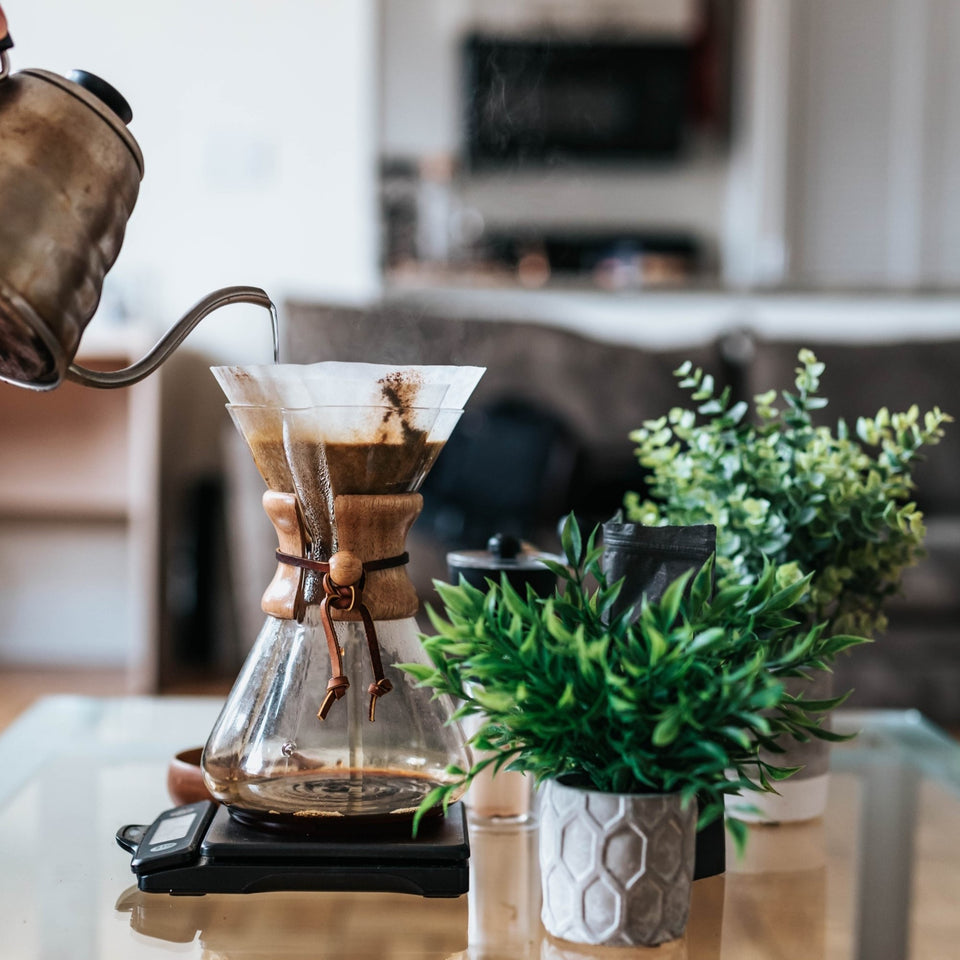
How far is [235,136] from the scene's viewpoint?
10.1ft

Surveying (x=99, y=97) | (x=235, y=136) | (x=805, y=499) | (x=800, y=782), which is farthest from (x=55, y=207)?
(x=235, y=136)

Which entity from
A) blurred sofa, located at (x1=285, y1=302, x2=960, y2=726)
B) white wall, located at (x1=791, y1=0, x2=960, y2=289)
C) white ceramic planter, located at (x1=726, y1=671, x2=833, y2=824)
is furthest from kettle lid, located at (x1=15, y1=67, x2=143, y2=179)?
white wall, located at (x1=791, y1=0, x2=960, y2=289)

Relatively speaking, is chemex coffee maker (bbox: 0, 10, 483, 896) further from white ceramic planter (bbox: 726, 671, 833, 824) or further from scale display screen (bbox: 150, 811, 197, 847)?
white ceramic planter (bbox: 726, 671, 833, 824)

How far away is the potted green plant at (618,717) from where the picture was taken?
0.58m

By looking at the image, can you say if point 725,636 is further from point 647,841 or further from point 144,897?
point 144,897

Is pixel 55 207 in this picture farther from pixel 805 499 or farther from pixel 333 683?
pixel 805 499

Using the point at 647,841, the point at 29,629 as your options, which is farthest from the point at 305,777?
the point at 29,629

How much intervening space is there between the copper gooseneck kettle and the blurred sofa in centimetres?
159

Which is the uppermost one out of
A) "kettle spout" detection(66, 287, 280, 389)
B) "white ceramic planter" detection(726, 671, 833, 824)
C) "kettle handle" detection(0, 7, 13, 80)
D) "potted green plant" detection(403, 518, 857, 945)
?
"kettle handle" detection(0, 7, 13, 80)

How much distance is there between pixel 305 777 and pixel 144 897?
0.11 metres

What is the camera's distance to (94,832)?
2.77 ft

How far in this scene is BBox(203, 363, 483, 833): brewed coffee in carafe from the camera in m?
0.68

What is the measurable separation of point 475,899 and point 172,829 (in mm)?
186

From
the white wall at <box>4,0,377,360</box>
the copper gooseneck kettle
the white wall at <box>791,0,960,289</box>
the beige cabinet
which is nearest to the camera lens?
the copper gooseneck kettle
